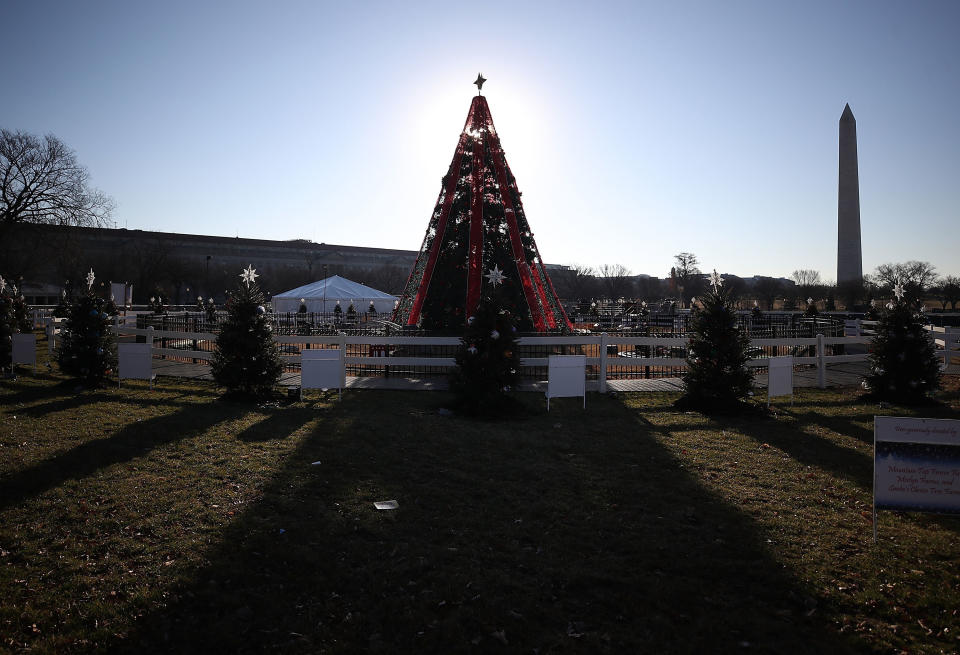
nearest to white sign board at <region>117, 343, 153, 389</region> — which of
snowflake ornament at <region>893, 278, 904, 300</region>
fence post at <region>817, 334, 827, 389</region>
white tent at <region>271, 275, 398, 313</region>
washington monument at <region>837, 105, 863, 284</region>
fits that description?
fence post at <region>817, 334, 827, 389</region>

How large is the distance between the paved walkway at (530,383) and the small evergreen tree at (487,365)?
6.16 feet

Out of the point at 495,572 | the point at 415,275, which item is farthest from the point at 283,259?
the point at 495,572

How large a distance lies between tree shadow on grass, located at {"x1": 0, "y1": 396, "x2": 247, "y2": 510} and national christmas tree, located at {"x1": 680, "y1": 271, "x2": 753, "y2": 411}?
8.90 m

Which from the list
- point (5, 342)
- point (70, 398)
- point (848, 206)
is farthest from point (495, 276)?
point (848, 206)

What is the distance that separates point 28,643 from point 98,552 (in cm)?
121

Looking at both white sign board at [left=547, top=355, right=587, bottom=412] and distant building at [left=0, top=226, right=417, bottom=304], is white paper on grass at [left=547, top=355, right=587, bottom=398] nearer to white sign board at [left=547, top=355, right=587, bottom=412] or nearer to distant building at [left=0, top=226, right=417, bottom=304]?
white sign board at [left=547, top=355, right=587, bottom=412]

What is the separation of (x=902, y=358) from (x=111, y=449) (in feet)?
47.9

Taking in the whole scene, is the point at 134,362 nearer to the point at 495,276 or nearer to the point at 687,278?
the point at 495,276

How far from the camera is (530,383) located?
1339 centimetres

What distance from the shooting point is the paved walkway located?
12.8m

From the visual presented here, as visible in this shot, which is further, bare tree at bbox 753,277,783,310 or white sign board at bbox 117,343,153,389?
bare tree at bbox 753,277,783,310

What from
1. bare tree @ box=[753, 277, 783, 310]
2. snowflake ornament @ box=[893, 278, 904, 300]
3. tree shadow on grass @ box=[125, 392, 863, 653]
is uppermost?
bare tree @ box=[753, 277, 783, 310]

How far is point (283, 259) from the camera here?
94125 mm

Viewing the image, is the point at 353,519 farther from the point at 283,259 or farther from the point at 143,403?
the point at 283,259
